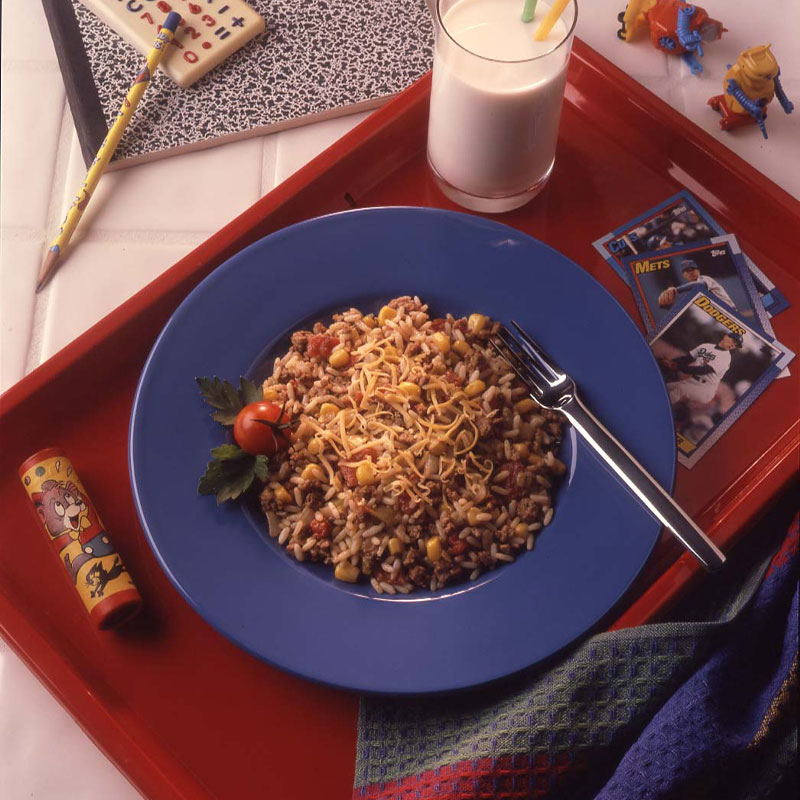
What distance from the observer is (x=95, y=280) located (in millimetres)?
1925

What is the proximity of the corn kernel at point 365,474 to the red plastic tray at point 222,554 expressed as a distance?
36cm

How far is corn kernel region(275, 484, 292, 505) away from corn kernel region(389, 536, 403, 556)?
195 mm

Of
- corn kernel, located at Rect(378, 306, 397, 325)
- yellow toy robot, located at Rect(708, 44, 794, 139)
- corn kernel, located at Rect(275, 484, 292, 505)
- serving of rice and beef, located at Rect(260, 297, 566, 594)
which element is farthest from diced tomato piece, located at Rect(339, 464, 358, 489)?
yellow toy robot, located at Rect(708, 44, 794, 139)

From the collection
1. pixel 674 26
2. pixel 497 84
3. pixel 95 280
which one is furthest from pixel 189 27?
pixel 674 26

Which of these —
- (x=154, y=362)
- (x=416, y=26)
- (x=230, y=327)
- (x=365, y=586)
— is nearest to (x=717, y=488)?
(x=365, y=586)

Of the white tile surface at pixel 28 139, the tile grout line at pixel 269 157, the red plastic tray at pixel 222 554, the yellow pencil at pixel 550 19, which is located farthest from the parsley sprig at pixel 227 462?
the yellow pencil at pixel 550 19

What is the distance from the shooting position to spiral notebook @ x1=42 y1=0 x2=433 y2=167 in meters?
2.06

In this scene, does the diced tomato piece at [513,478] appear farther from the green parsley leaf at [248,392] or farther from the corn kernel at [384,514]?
the green parsley leaf at [248,392]

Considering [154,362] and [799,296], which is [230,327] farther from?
[799,296]

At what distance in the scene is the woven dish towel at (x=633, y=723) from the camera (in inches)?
48.2

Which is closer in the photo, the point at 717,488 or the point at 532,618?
the point at 532,618

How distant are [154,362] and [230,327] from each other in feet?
0.52

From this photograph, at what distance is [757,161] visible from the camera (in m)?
2.02

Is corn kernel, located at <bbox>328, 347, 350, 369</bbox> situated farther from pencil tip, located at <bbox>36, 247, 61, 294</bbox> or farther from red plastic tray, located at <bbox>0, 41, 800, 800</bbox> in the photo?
pencil tip, located at <bbox>36, 247, 61, 294</bbox>
